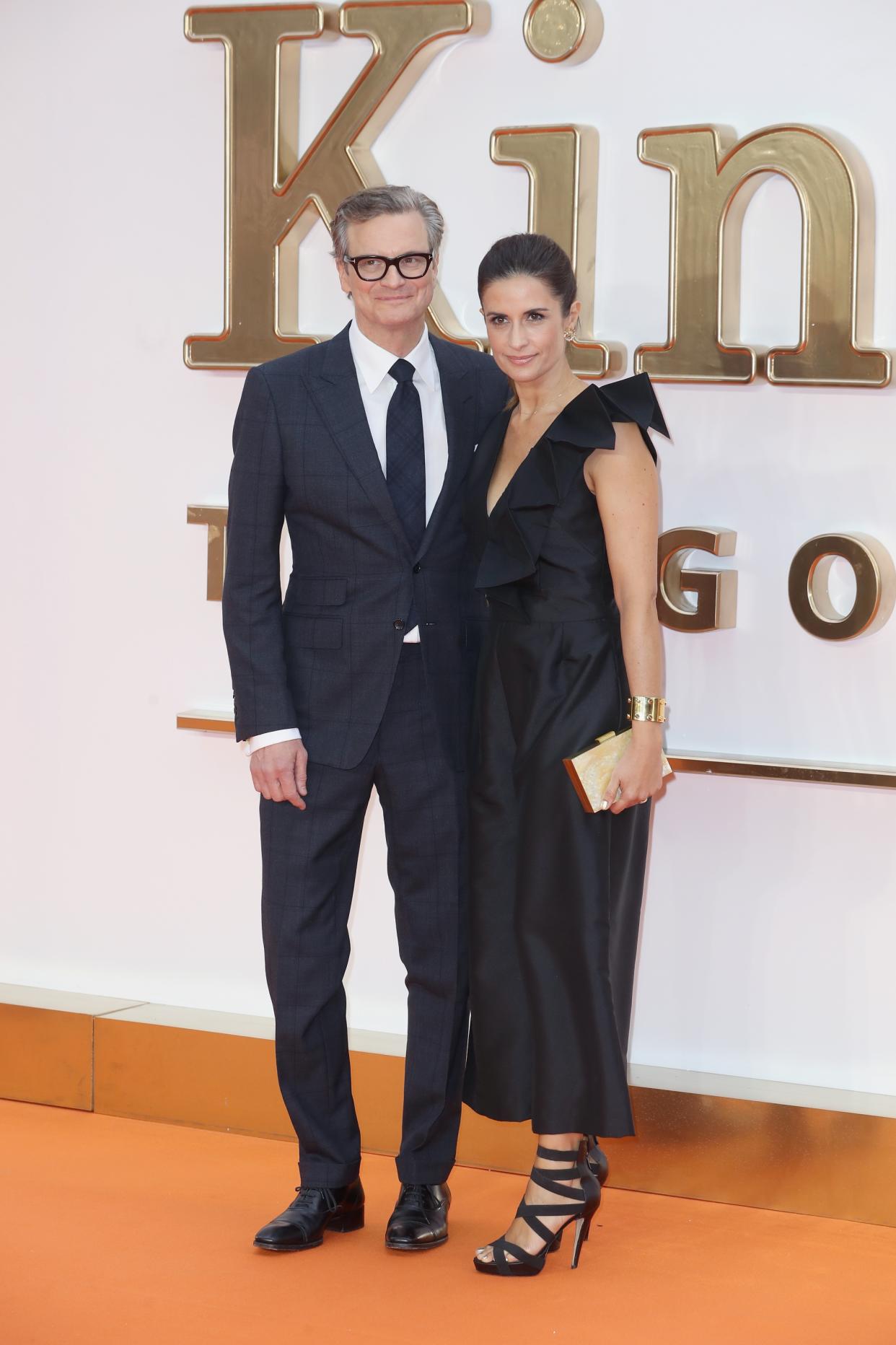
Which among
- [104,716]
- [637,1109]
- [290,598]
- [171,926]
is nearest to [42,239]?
[104,716]

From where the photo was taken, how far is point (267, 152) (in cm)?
346

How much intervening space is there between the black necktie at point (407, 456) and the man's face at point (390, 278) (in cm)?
10

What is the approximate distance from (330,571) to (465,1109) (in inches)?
49.0

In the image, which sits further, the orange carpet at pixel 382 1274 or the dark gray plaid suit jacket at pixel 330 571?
the dark gray plaid suit jacket at pixel 330 571

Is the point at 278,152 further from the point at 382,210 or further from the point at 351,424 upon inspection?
the point at 351,424

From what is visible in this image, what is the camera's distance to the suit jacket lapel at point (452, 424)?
110 inches

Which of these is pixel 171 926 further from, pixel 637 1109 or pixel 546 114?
pixel 546 114

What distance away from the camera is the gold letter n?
11.0 ft

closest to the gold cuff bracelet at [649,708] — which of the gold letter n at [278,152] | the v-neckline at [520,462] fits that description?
the v-neckline at [520,462]

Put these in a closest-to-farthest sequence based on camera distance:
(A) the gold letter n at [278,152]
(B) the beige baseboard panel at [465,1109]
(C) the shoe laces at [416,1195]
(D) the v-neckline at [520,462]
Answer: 1. (D) the v-neckline at [520,462]
2. (C) the shoe laces at [416,1195]
3. (B) the beige baseboard panel at [465,1109]
4. (A) the gold letter n at [278,152]

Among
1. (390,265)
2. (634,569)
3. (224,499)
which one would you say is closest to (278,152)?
(224,499)

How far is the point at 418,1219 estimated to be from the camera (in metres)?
2.86

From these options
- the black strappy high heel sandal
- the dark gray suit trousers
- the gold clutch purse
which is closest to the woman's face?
the dark gray suit trousers

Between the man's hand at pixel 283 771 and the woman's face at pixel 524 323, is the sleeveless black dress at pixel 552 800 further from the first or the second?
the man's hand at pixel 283 771
